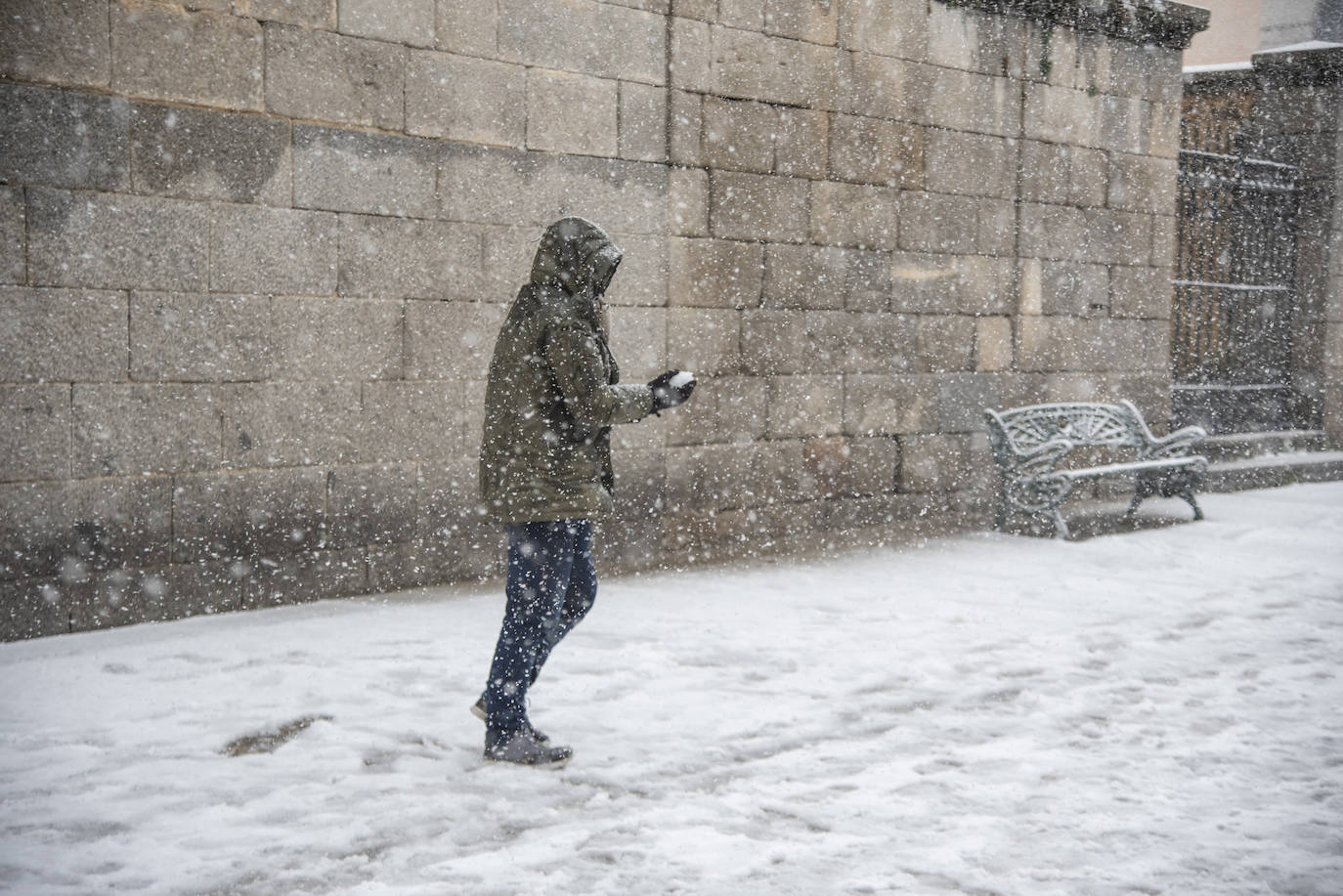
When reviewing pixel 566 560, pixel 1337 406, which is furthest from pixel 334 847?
pixel 1337 406

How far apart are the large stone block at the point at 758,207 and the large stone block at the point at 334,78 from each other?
1900 mm

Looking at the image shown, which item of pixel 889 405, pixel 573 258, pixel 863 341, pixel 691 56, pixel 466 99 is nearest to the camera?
pixel 573 258

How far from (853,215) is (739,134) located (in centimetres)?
96

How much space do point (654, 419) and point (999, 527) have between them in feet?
8.95

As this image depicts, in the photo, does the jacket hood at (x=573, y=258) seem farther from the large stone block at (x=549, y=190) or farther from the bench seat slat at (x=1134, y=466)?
the bench seat slat at (x=1134, y=466)

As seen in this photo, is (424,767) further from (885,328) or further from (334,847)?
(885,328)

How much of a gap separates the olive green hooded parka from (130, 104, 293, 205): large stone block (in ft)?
7.29

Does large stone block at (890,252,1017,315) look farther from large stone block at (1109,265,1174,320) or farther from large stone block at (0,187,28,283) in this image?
large stone block at (0,187,28,283)

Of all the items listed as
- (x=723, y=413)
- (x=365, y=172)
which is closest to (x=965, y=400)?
(x=723, y=413)

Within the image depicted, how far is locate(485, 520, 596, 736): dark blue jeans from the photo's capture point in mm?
3670

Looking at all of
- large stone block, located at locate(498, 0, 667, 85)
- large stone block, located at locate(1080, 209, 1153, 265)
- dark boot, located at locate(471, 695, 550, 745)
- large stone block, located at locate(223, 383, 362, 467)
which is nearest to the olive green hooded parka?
dark boot, located at locate(471, 695, 550, 745)

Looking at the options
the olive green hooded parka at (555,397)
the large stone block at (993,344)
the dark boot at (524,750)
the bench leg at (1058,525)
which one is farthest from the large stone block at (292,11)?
Answer: the bench leg at (1058,525)

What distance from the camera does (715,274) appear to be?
22.9 ft

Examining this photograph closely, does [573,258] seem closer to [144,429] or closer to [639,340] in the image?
[144,429]
